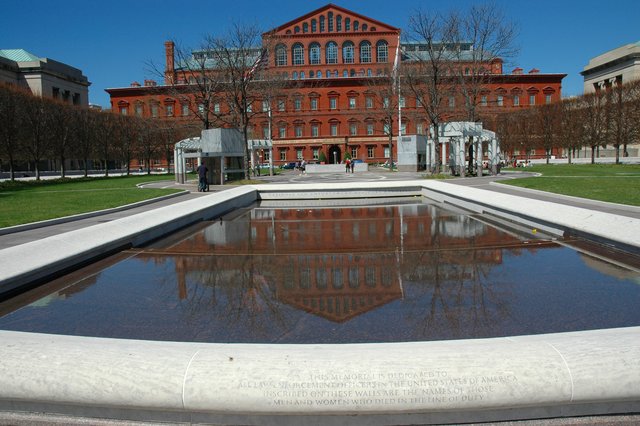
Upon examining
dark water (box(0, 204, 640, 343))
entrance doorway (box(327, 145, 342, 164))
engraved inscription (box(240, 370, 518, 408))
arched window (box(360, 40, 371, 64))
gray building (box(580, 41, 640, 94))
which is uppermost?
arched window (box(360, 40, 371, 64))

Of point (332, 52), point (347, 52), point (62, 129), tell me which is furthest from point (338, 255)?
point (347, 52)

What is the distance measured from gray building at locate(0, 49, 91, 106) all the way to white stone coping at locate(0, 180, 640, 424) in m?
71.6

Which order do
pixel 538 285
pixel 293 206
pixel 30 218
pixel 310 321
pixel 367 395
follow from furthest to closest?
pixel 293 206 → pixel 30 218 → pixel 538 285 → pixel 310 321 → pixel 367 395

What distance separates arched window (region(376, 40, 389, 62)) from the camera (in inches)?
3248

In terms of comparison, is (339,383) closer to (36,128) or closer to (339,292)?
(339,292)

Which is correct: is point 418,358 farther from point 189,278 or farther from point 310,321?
point 189,278

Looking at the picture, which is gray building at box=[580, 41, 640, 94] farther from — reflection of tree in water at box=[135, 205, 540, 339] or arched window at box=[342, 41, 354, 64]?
reflection of tree in water at box=[135, 205, 540, 339]

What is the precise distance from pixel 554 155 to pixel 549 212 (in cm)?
7505

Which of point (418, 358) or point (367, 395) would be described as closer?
point (367, 395)

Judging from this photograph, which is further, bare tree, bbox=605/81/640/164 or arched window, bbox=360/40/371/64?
arched window, bbox=360/40/371/64

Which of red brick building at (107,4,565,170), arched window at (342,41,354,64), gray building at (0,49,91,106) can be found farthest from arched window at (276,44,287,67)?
gray building at (0,49,91,106)

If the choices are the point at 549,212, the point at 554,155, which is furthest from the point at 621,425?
the point at 554,155

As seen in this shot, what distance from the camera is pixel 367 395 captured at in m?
3.12

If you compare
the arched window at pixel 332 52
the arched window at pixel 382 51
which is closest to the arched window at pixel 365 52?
the arched window at pixel 382 51
